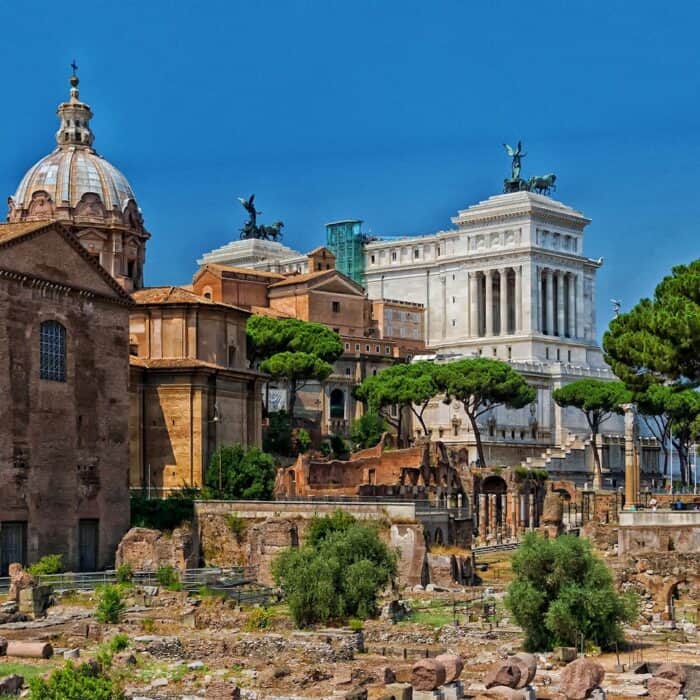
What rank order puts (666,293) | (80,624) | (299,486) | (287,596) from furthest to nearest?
(299,486) → (666,293) → (287,596) → (80,624)

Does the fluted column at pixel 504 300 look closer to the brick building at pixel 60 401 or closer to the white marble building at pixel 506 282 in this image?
the white marble building at pixel 506 282

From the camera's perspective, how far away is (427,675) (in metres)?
28.5

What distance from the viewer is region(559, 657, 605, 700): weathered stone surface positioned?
94.4 ft

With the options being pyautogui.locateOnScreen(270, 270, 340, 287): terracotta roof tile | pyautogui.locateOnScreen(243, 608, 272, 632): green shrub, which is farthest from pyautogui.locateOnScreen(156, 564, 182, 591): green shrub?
pyautogui.locateOnScreen(270, 270, 340, 287): terracotta roof tile

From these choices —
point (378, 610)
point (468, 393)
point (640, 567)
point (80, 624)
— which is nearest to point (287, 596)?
point (378, 610)

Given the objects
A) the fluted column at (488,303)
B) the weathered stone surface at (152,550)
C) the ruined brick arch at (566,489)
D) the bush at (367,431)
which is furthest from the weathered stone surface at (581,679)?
the fluted column at (488,303)

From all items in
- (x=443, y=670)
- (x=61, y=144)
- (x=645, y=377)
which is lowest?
(x=443, y=670)

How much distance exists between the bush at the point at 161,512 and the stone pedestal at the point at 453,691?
1141 inches

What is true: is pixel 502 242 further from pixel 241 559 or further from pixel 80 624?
pixel 80 624

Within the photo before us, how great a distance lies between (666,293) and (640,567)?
9880mm

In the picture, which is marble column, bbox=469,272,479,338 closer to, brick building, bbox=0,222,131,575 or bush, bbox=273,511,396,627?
brick building, bbox=0,222,131,575

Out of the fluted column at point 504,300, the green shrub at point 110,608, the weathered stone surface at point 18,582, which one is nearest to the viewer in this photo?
the green shrub at point 110,608

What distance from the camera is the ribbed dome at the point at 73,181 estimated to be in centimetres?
7656

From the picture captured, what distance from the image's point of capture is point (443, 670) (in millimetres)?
28625
